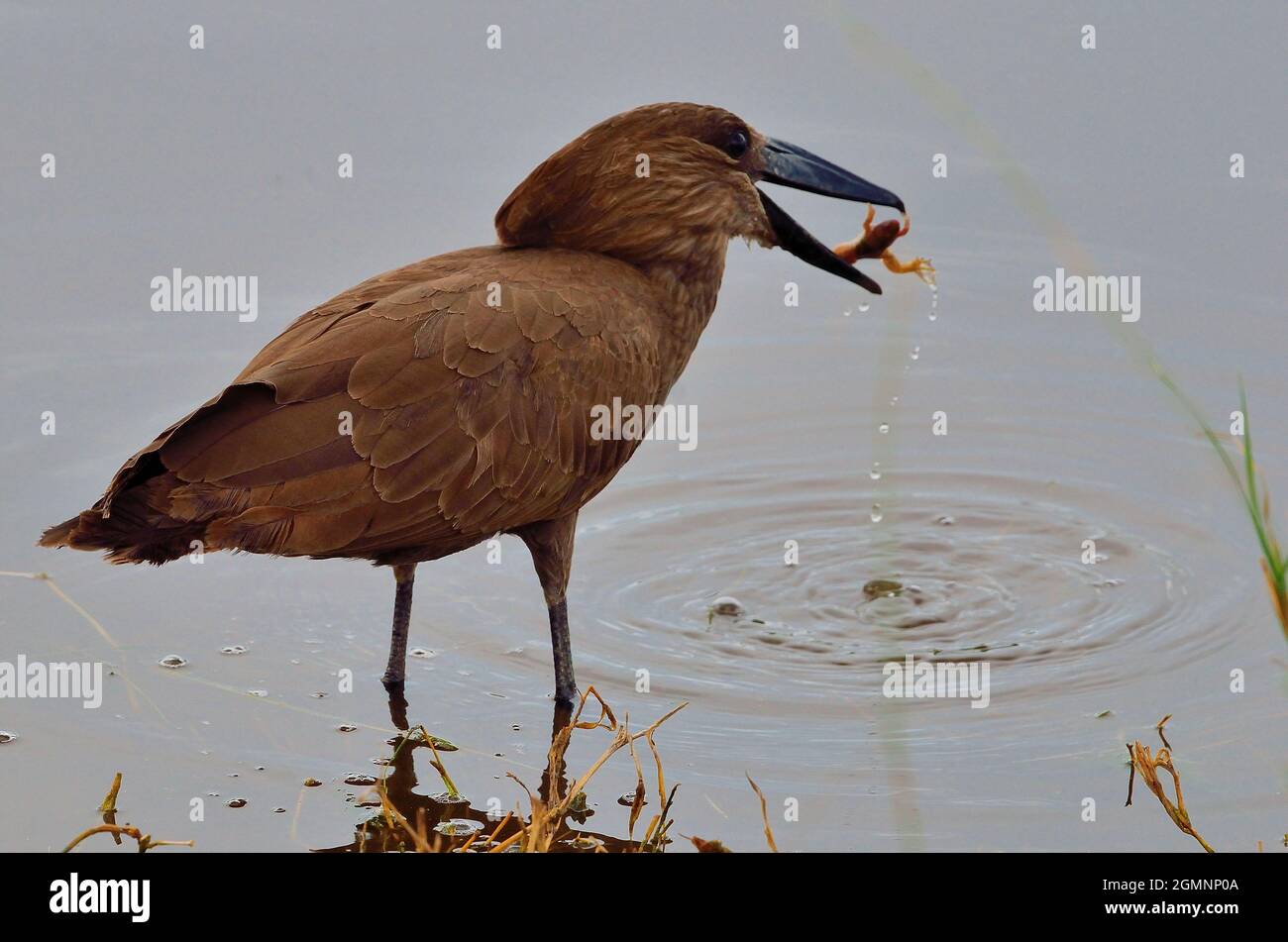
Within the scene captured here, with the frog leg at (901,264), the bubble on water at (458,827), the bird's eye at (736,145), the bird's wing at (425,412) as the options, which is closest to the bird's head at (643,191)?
the bird's eye at (736,145)

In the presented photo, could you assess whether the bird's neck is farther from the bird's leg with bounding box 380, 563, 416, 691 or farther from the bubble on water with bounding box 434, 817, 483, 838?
the bubble on water with bounding box 434, 817, 483, 838

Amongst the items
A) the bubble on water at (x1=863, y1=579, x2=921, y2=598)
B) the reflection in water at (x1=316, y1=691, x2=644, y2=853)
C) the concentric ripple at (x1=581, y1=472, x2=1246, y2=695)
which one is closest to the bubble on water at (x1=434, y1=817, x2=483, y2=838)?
the reflection in water at (x1=316, y1=691, x2=644, y2=853)

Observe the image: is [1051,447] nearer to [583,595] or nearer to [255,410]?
[583,595]

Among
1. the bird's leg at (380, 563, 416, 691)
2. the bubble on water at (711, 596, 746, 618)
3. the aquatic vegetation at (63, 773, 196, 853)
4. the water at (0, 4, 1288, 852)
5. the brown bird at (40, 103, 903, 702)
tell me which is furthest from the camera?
the bubble on water at (711, 596, 746, 618)

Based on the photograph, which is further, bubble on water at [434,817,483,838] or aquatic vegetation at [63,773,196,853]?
bubble on water at [434,817,483,838]

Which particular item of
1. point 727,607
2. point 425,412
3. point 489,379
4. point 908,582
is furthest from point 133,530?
point 908,582

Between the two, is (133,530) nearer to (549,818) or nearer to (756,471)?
(549,818)

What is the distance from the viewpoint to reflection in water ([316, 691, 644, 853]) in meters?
5.17

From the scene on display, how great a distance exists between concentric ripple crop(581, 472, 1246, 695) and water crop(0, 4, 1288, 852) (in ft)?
0.06

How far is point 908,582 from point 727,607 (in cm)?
77

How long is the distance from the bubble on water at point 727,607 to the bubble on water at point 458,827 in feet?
5.82

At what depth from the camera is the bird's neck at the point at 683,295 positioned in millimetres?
6418

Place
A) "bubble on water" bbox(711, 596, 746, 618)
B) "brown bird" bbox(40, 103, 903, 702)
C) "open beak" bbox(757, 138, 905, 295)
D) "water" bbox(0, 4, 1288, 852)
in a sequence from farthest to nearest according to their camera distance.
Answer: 1. "bubble on water" bbox(711, 596, 746, 618)
2. "open beak" bbox(757, 138, 905, 295)
3. "water" bbox(0, 4, 1288, 852)
4. "brown bird" bbox(40, 103, 903, 702)

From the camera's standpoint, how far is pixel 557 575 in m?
6.24
